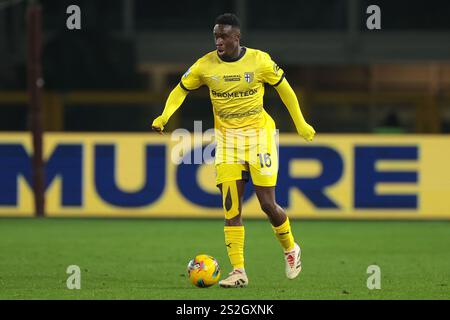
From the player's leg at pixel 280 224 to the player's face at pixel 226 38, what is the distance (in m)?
1.16

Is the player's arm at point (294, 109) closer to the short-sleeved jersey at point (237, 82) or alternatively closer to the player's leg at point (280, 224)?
the short-sleeved jersey at point (237, 82)

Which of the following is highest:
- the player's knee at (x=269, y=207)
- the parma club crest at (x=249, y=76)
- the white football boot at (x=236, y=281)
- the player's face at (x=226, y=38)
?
the player's face at (x=226, y=38)

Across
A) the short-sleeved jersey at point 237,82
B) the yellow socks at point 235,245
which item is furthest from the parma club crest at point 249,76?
the yellow socks at point 235,245

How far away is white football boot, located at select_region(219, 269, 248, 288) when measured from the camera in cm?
1065

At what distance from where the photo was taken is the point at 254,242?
591 inches

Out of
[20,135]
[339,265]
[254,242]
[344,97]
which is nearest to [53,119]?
[20,135]

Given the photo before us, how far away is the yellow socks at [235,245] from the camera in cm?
1083

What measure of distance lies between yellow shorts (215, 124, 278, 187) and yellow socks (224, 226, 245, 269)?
0.42m

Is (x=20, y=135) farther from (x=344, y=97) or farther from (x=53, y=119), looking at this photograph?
(x=344, y=97)

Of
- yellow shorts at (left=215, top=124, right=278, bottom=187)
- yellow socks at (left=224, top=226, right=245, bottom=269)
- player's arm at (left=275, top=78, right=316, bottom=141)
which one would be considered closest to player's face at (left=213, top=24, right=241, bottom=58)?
player's arm at (left=275, top=78, right=316, bottom=141)

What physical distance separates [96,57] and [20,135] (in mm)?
7149

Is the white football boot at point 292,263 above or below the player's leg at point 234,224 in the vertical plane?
below

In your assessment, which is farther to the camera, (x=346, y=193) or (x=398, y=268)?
(x=346, y=193)
